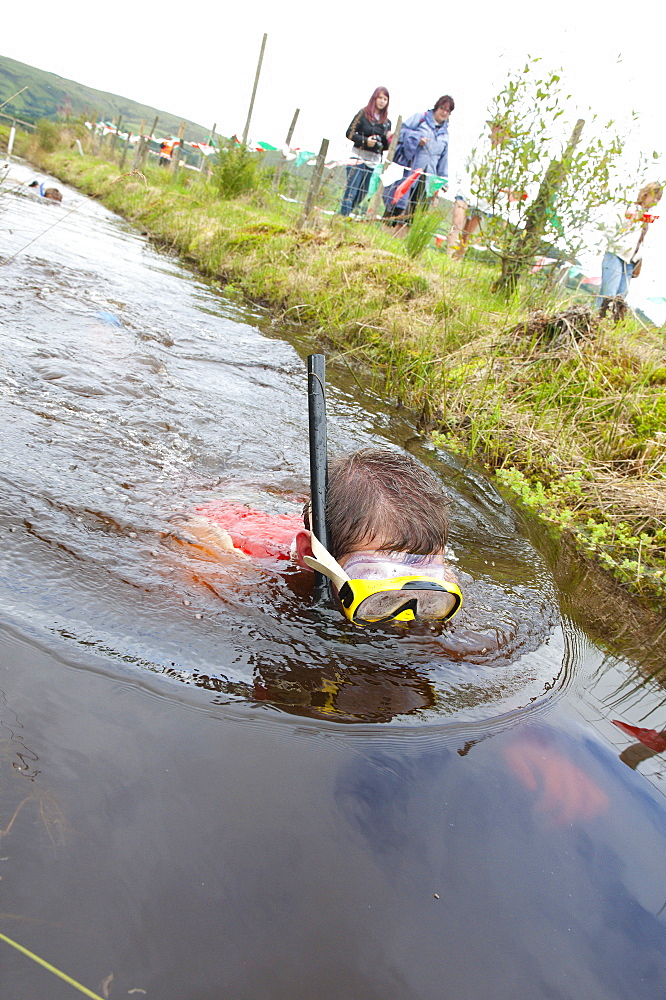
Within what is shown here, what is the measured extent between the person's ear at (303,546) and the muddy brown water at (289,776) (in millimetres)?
95

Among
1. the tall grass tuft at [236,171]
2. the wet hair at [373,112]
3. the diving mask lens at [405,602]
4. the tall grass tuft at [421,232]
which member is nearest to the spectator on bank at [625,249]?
the tall grass tuft at [421,232]

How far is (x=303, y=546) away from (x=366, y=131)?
1009 cm

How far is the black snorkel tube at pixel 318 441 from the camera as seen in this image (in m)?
2.14

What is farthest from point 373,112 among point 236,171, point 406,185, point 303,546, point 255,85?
point 255,85

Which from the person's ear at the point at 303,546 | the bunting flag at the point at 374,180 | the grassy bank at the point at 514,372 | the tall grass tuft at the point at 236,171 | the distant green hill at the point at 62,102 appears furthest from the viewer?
the tall grass tuft at the point at 236,171

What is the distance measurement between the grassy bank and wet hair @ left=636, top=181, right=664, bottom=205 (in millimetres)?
1058

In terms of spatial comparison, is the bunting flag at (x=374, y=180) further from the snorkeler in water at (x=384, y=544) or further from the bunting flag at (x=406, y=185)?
the snorkeler in water at (x=384, y=544)

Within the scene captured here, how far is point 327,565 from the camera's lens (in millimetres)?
2229

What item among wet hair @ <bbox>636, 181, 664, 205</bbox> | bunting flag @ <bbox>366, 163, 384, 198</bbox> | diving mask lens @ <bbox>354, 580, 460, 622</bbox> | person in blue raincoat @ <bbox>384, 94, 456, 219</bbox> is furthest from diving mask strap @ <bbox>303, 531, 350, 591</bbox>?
bunting flag @ <bbox>366, 163, 384, 198</bbox>

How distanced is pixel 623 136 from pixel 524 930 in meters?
6.48

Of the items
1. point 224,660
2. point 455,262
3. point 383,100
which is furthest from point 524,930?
point 383,100

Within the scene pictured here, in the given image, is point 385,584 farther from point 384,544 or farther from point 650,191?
point 650,191

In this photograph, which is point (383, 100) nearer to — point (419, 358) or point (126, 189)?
point (419, 358)

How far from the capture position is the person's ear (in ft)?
8.48
